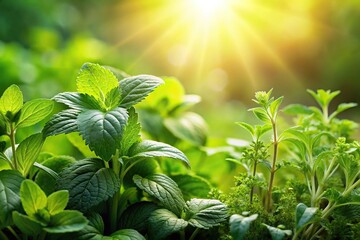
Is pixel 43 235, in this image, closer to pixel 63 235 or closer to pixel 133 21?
pixel 63 235

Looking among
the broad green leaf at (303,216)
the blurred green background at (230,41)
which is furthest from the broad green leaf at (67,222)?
the blurred green background at (230,41)

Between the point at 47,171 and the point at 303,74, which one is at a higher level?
the point at 303,74

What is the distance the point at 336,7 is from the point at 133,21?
2.78 m

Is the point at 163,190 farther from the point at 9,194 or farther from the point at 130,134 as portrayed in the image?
the point at 9,194

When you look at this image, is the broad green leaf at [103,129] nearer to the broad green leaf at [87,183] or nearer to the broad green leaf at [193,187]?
the broad green leaf at [87,183]

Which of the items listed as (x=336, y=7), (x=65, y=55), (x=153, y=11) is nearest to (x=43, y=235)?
(x=65, y=55)

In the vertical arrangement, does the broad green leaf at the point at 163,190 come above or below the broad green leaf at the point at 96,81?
below

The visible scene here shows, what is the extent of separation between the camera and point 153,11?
251 inches

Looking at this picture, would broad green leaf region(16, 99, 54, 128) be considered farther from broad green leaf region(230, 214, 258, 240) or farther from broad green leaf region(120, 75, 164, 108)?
broad green leaf region(230, 214, 258, 240)

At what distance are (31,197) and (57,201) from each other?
1.1 inches

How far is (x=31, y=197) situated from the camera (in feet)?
1.89

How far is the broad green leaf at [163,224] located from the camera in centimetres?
61

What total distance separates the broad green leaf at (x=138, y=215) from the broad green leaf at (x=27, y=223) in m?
0.13

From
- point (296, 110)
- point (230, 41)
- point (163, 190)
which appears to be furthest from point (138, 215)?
point (230, 41)
